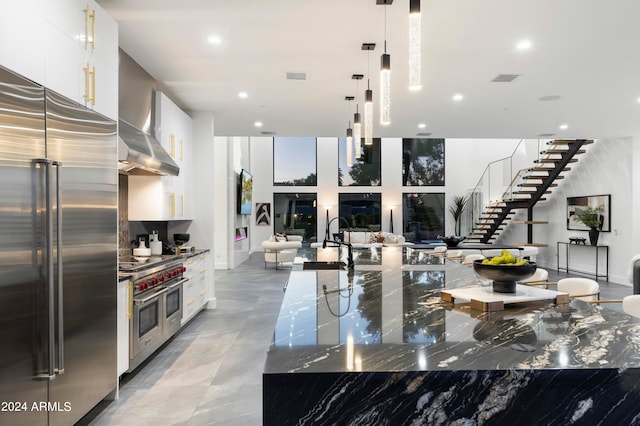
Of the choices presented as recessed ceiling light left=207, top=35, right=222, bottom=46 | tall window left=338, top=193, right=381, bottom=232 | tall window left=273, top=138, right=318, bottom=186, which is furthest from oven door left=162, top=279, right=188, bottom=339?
tall window left=338, top=193, right=381, bottom=232

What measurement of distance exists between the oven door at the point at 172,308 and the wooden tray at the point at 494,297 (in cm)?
300

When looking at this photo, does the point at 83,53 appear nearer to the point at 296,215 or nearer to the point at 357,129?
the point at 357,129

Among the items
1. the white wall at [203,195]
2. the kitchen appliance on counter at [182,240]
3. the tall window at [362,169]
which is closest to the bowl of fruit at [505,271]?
the kitchen appliance on counter at [182,240]

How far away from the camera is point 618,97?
5516 millimetres

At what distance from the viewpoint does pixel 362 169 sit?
1546cm

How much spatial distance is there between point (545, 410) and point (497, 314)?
61 cm

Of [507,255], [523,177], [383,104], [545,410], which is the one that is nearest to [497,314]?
[507,255]

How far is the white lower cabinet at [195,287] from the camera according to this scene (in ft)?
15.8

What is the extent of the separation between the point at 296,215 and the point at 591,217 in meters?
9.43

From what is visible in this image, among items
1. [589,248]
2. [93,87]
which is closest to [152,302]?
[93,87]

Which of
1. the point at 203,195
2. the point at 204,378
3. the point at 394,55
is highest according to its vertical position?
the point at 394,55

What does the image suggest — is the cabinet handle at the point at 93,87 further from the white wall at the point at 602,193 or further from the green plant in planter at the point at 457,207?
the green plant in planter at the point at 457,207

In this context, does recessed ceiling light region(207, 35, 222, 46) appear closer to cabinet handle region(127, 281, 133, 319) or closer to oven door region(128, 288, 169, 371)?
cabinet handle region(127, 281, 133, 319)

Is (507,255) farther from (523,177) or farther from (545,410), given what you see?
(523,177)
